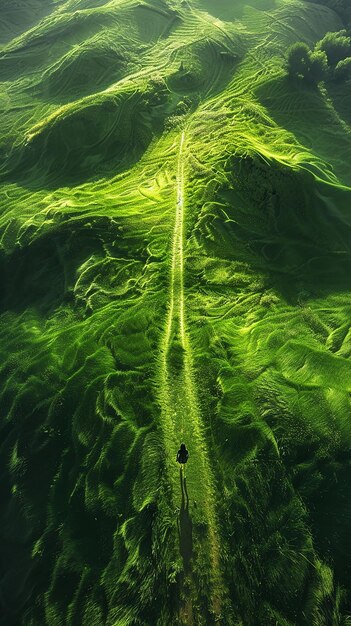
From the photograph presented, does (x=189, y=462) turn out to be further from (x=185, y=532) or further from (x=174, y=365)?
(x=174, y=365)

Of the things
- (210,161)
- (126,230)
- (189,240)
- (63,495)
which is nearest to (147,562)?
(63,495)

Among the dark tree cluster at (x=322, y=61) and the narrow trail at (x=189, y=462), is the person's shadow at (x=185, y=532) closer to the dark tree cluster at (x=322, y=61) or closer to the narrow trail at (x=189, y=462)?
the narrow trail at (x=189, y=462)

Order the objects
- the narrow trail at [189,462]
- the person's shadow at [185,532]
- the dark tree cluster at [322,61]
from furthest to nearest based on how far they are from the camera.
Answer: the dark tree cluster at [322,61] < the person's shadow at [185,532] < the narrow trail at [189,462]

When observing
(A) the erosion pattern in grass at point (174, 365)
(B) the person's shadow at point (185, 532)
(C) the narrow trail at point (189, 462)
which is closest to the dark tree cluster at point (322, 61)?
(A) the erosion pattern in grass at point (174, 365)

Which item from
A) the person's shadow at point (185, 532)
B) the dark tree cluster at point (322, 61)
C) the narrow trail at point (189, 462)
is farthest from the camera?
the dark tree cluster at point (322, 61)

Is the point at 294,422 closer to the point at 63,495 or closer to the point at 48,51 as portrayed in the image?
the point at 63,495

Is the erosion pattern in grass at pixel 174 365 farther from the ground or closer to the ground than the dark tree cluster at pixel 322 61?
closer to the ground

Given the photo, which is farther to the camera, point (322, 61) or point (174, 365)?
point (322, 61)

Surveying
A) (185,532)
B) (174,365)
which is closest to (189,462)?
(185,532)
